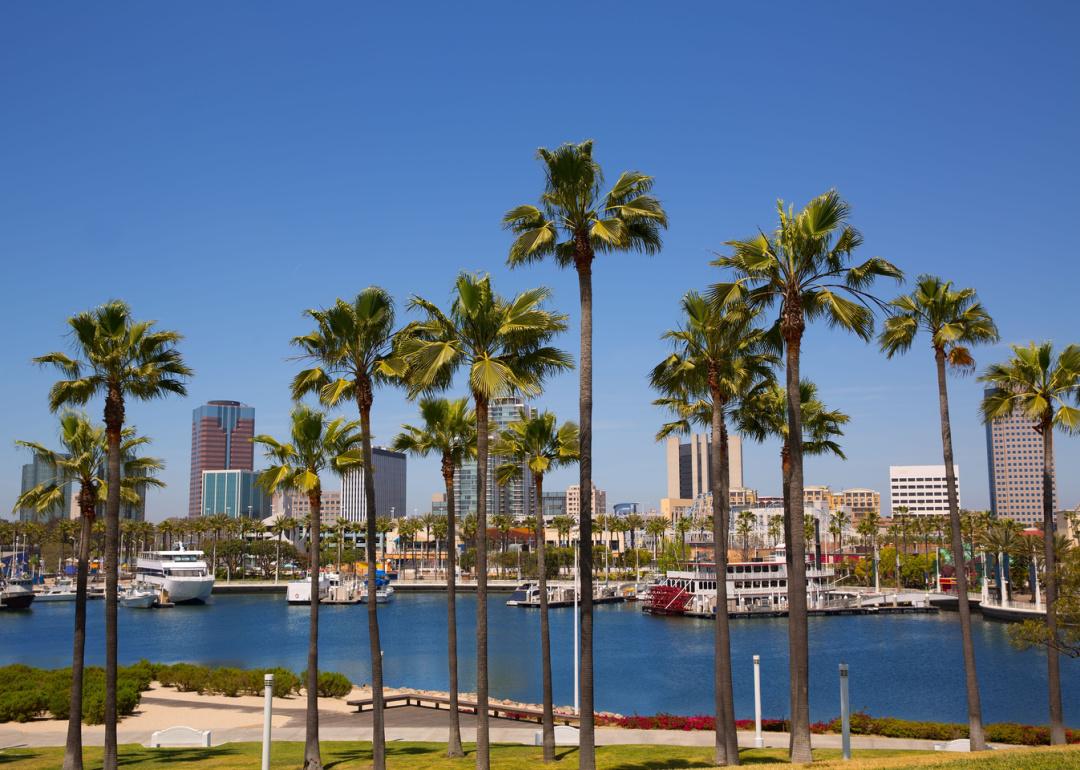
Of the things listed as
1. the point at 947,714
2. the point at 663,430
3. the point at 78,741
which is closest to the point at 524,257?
the point at 663,430

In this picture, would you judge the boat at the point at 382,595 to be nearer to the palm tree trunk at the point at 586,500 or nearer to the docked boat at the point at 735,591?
the docked boat at the point at 735,591

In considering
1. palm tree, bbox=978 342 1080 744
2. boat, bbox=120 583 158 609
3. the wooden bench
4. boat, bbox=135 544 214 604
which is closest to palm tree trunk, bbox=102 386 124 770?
the wooden bench

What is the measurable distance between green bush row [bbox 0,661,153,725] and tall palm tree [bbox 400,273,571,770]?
2362cm

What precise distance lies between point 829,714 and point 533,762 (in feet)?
96.2

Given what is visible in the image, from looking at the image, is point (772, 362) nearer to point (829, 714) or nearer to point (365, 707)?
point (365, 707)

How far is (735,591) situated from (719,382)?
119 meters

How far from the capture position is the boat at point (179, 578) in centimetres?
16512

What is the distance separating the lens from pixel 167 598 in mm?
165375

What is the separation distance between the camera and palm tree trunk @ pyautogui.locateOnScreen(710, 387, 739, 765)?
87.5ft

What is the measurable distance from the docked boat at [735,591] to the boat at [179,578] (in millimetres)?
79784

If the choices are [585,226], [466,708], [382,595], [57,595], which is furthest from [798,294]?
[57,595]

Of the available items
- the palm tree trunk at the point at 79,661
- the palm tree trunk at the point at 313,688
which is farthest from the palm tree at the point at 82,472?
the palm tree trunk at the point at 313,688

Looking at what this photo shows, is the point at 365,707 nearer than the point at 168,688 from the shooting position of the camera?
Yes

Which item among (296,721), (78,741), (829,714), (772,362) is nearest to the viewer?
(78,741)
